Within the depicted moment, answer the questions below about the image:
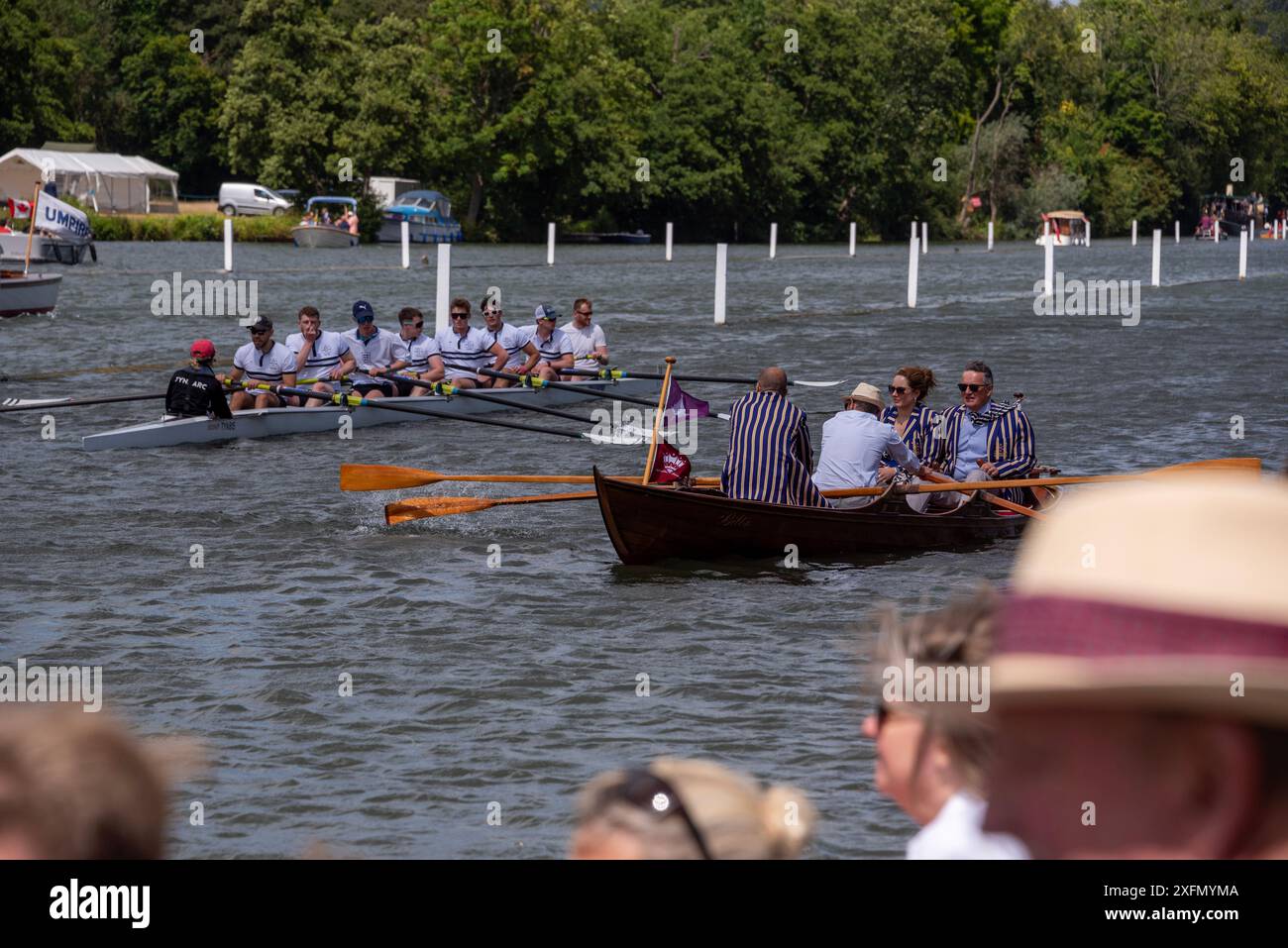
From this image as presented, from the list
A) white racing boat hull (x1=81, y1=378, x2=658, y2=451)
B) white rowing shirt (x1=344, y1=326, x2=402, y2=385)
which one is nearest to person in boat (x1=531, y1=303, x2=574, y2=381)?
white racing boat hull (x1=81, y1=378, x2=658, y2=451)

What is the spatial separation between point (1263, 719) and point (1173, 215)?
411ft

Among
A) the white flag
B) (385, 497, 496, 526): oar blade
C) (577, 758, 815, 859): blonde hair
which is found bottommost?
(385, 497, 496, 526): oar blade

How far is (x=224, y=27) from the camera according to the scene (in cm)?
8869

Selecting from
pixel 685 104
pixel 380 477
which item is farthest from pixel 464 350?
pixel 685 104

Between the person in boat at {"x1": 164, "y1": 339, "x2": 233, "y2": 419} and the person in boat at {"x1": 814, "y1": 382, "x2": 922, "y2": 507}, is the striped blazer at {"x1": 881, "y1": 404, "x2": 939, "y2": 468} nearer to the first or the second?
the person in boat at {"x1": 814, "y1": 382, "x2": 922, "y2": 507}

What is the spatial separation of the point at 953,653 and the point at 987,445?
42.6ft

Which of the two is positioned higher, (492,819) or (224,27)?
(224,27)

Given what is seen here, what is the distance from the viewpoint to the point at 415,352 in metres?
22.6

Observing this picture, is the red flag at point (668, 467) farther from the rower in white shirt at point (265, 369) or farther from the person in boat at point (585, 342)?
the person in boat at point (585, 342)

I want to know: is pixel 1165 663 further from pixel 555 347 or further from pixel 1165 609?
pixel 555 347

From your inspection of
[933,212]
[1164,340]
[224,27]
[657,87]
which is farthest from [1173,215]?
[1164,340]

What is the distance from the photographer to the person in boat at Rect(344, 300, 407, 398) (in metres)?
21.8

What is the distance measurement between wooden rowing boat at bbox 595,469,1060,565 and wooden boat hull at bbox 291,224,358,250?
198ft
